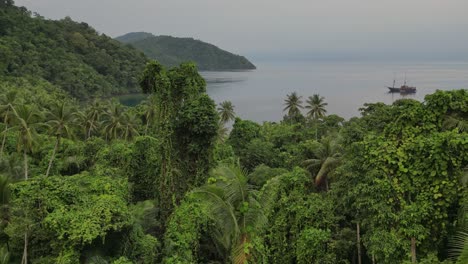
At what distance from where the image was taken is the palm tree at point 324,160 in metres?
16.2

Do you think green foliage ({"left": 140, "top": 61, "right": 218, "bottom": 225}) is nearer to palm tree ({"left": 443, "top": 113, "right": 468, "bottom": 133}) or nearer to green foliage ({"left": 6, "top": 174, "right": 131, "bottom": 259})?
green foliage ({"left": 6, "top": 174, "right": 131, "bottom": 259})

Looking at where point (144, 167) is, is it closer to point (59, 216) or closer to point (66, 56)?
point (59, 216)

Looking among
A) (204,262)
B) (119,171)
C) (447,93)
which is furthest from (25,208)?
(447,93)

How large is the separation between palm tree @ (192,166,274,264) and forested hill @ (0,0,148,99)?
203 feet

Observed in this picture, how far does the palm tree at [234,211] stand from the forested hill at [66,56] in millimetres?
62022

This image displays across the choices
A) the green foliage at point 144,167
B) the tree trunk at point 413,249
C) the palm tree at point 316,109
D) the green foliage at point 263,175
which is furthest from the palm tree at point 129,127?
the tree trunk at point 413,249

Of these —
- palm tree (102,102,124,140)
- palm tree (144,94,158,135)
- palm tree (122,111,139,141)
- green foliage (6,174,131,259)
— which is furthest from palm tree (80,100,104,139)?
green foliage (6,174,131,259)

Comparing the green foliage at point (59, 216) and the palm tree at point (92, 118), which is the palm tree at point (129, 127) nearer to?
the palm tree at point (92, 118)

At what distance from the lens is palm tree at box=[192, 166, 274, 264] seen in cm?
1084

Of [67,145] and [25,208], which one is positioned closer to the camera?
[25,208]

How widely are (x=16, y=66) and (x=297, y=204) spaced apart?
7002 centimetres

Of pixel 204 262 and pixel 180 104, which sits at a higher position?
pixel 180 104

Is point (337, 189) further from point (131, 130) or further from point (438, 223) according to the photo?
point (131, 130)

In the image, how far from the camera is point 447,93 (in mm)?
9984
